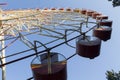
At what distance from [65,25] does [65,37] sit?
14.3ft

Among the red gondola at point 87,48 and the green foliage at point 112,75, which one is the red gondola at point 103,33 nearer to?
the red gondola at point 87,48

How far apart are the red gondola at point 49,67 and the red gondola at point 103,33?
19.6 ft

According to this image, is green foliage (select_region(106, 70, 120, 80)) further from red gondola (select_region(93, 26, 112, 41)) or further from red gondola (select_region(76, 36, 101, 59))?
red gondola (select_region(76, 36, 101, 59))

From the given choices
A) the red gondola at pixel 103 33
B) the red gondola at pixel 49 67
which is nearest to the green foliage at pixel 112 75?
the red gondola at pixel 103 33

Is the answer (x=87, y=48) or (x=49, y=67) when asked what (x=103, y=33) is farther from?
(x=49, y=67)

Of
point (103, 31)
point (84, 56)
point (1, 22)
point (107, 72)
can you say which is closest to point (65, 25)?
point (103, 31)

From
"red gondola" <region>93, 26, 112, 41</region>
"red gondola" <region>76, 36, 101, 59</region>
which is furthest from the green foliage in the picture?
"red gondola" <region>76, 36, 101, 59</region>

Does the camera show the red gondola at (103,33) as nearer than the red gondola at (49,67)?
No

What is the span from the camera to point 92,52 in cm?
975

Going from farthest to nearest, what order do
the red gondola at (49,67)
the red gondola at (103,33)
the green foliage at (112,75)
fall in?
the green foliage at (112,75) → the red gondola at (103,33) → the red gondola at (49,67)

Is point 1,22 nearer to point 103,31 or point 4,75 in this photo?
point 4,75

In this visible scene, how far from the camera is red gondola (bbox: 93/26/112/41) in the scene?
12875 millimetres

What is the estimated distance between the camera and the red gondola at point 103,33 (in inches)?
507

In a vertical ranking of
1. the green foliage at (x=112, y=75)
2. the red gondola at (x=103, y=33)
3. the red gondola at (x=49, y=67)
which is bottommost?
the green foliage at (x=112, y=75)
